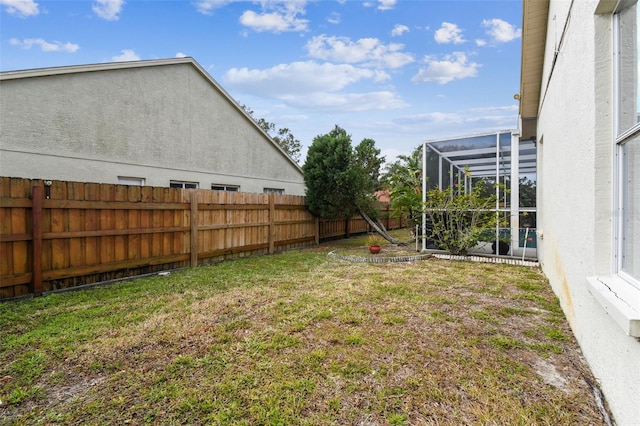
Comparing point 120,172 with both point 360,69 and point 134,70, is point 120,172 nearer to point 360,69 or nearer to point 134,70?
point 134,70

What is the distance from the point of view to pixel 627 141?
2.04m

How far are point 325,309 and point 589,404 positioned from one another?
8.72ft

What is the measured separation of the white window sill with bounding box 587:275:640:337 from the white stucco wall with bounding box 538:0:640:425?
0.11 m

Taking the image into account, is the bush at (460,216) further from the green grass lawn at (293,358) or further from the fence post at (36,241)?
the fence post at (36,241)

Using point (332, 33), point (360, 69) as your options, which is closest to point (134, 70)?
point (332, 33)

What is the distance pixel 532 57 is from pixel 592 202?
18.5 ft

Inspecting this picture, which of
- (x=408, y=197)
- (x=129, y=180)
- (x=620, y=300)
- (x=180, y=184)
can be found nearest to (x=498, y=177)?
(x=408, y=197)

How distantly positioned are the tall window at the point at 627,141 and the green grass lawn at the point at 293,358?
3.47 ft

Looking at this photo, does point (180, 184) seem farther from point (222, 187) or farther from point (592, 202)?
point (592, 202)

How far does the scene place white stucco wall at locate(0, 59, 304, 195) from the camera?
7.14 m

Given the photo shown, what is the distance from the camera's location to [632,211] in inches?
76.6

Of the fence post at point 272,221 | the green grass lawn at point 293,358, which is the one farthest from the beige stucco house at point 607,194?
the fence post at point 272,221

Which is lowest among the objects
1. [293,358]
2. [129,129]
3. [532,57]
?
[293,358]

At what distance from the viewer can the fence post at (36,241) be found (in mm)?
4723
